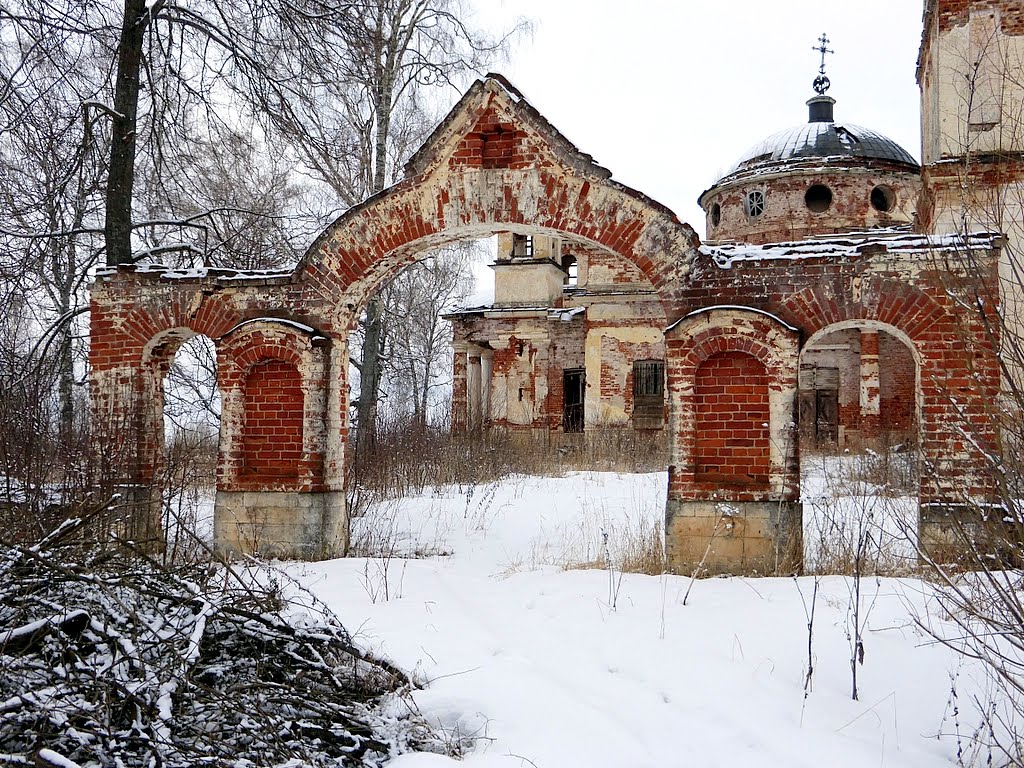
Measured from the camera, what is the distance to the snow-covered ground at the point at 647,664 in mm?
4258

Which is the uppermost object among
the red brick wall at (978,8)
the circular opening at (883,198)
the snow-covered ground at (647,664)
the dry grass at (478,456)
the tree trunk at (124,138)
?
the red brick wall at (978,8)

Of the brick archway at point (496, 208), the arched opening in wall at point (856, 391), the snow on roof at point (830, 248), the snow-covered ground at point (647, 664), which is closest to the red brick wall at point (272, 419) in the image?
the brick archway at point (496, 208)

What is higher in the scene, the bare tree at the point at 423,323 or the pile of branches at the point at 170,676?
the bare tree at the point at 423,323

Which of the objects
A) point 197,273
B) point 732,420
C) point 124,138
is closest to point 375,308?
point 124,138

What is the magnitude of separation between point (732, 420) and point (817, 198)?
628 inches

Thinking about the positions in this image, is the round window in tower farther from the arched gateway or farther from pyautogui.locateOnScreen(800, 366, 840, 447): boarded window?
the arched gateway

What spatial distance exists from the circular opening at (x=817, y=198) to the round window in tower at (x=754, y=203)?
3.67 ft

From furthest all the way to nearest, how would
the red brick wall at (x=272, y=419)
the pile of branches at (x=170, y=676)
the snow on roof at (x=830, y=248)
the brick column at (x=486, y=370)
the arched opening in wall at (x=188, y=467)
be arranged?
the brick column at (x=486, y=370)
the red brick wall at (x=272, y=419)
the snow on roof at (x=830, y=248)
the arched opening in wall at (x=188, y=467)
the pile of branches at (x=170, y=676)

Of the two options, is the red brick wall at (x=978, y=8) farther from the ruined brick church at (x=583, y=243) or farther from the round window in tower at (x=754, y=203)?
the round window in tower at (x=754, y=203)

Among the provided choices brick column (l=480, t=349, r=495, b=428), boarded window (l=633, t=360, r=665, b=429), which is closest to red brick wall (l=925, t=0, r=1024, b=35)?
boarded window (l=633, t=360, r=665, b=429)

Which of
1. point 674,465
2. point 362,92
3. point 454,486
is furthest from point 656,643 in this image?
point 362,92

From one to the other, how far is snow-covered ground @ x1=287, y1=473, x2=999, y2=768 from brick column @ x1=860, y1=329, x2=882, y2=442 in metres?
14.4

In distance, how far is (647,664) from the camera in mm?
5262

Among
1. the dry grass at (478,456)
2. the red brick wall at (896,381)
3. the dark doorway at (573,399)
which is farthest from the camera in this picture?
the dark doorway at (573,399)
